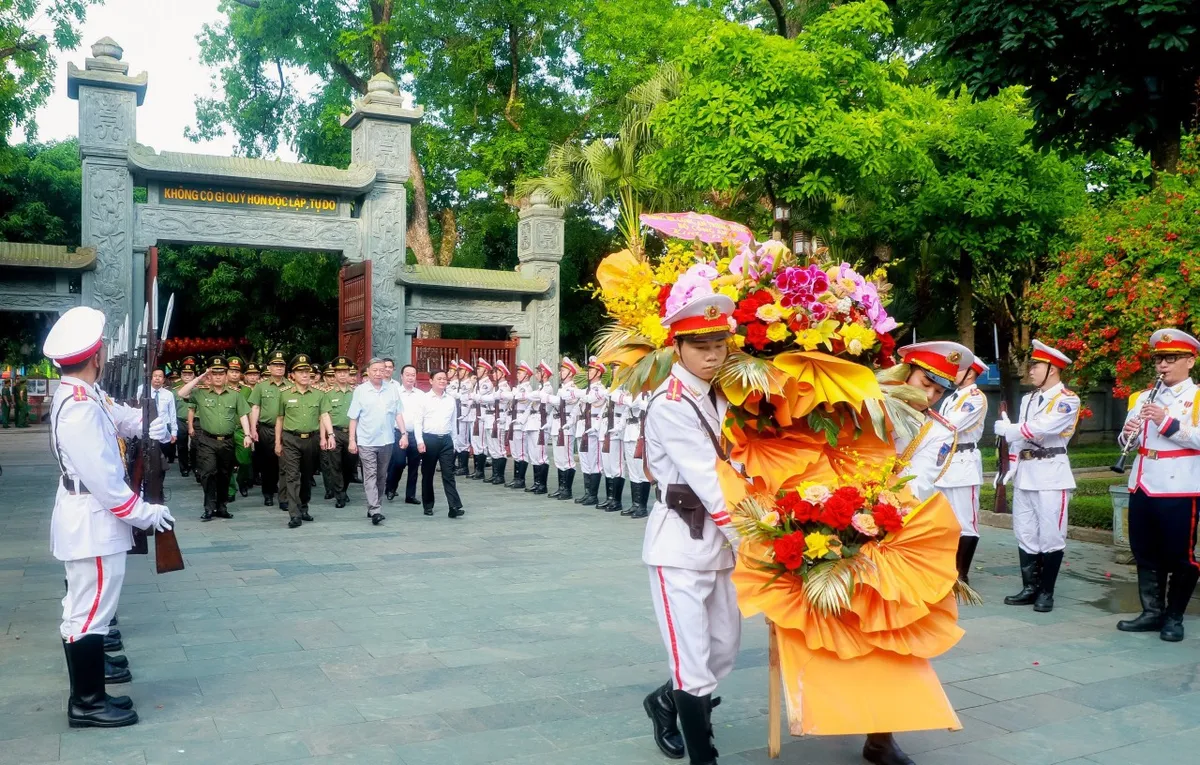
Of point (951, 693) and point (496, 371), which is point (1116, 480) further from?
point (951, 693)

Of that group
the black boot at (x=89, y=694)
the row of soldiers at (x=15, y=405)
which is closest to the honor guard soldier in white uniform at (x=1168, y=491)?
the black boot at (x=89, y=694)

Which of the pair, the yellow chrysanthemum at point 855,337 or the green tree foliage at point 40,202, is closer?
the yellow chrysanthemum at point 855,337

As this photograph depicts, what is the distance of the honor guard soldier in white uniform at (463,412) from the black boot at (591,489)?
373cm

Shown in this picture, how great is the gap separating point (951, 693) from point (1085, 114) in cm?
492

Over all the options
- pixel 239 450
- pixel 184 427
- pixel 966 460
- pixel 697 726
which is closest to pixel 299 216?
pixel 184 427

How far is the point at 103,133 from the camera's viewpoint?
1540 cm

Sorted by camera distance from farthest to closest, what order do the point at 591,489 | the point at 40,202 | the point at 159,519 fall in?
the point at 40,202
the point at 591,489
the point at 159,519

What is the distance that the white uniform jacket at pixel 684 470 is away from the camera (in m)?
4.01

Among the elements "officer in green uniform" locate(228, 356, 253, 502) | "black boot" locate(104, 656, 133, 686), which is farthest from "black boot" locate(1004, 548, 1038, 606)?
"officer in green uniform" locate(228, 356, 253, 502)

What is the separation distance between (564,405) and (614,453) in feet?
5.63

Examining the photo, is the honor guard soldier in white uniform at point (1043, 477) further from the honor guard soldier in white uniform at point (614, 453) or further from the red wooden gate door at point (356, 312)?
the red wooden gate door at point (356, 312)

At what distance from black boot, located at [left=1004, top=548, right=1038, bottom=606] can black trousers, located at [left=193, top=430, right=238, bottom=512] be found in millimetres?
8451

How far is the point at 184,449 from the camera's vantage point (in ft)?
56.2

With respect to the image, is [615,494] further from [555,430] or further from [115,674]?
[115,674]
